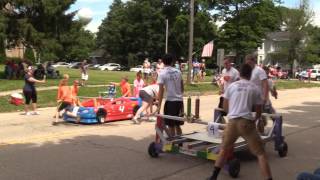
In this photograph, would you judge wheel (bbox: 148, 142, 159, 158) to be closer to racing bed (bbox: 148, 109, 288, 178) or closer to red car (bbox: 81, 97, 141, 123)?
racing bed (bbox: 148, 109, 288, 178)

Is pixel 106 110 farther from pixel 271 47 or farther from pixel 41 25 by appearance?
pixel 271 47

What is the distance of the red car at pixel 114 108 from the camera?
48.2ft

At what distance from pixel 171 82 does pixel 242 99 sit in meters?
2.45

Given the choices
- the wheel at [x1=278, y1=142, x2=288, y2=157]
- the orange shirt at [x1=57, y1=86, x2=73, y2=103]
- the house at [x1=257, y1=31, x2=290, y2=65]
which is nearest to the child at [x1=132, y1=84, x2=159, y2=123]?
the orange shirt at [x1=57, y1=86, x2=73, y2=103]

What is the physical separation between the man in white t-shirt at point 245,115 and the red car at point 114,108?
7531 mm

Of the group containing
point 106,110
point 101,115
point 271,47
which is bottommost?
point 101,115

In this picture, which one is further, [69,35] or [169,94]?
[69,35]

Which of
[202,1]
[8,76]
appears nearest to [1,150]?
[8,76]

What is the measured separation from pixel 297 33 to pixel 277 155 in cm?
7077

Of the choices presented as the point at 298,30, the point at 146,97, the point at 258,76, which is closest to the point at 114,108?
the point at 146,97

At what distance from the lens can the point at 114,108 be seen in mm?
15156

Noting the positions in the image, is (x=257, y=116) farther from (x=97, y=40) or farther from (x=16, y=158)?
(x=97, y=40)

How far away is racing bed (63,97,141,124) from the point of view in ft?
47.5

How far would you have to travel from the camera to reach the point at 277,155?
10.3m
